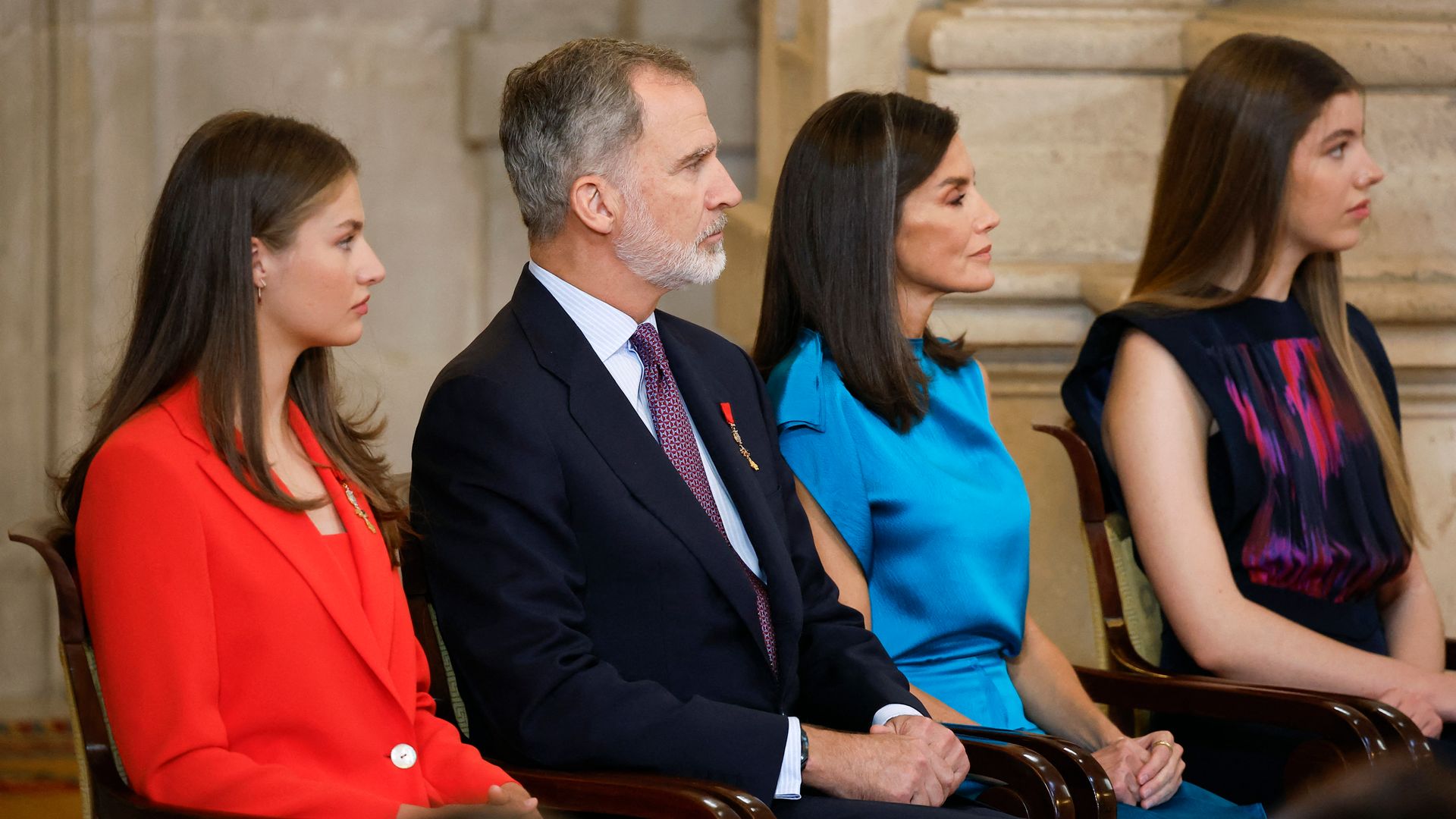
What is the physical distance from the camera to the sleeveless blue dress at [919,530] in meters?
2.70

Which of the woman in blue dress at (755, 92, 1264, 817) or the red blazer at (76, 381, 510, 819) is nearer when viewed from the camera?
the red blazer at (76, 381, 510, 819)

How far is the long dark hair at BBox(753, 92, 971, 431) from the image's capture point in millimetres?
2742

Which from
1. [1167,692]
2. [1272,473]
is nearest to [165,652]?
[1167,692]

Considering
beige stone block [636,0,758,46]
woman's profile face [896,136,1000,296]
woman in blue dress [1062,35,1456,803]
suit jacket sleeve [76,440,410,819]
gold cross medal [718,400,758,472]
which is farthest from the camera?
beige stone block [636,0,758,46]

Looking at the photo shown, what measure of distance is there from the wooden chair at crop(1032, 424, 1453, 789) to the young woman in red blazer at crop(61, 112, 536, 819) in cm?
118

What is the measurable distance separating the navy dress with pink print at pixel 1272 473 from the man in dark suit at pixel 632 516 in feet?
2.50

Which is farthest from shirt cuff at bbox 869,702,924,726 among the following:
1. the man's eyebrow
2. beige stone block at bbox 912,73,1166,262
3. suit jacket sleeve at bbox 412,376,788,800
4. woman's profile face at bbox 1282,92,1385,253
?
beige stone block at bbox 912,73,1166,262

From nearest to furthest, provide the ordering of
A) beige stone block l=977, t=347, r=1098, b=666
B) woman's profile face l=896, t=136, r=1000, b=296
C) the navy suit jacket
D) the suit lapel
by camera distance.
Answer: the navy suit jacket
the suit lapel
woman's profile face l=896, t=136, r=1000, b=296
beige stone block l=977, t=347, r=1098, b=666

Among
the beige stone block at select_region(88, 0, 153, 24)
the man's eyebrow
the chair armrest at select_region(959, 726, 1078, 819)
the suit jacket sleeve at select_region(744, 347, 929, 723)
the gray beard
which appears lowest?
the chair armrest at select_region(959, 726, 1078, 819)

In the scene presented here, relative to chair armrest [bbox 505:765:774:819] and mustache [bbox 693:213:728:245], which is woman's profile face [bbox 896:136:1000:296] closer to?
mustache [bbox 693:213:728:245]

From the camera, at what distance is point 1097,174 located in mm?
3758

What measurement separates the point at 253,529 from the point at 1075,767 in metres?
1.18

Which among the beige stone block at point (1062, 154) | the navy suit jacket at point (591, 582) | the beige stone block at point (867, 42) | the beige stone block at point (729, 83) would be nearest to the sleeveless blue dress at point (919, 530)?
the navy suit jacket at point (591, 582)

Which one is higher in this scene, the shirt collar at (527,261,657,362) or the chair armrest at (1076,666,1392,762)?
the shirt collar at (527,261,657,362)
